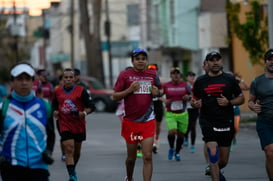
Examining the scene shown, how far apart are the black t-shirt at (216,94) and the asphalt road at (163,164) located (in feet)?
7.19

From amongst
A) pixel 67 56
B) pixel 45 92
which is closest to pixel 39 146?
pixel 45 92

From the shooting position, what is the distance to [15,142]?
732 centimetres

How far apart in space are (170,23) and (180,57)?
3.13 metres

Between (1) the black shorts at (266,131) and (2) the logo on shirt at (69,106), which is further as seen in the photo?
(2) the logo on shirt at (69,106)

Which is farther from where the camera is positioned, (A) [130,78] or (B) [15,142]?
(A) [130,78]

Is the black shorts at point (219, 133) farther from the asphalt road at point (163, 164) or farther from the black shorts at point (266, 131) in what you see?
the asphalt road at point (163, 164)

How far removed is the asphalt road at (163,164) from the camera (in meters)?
13.3

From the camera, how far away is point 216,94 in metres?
10.9

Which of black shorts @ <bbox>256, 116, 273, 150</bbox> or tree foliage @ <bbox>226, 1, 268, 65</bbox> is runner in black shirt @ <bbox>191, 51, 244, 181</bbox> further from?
tree foliage @ <bbox>226, 1, 268, 65</bbox>

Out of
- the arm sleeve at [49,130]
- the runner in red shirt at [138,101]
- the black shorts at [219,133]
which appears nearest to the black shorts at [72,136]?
the runner in red shirt at [138,101]

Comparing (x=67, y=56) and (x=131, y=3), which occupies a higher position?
(x=131, y=3)

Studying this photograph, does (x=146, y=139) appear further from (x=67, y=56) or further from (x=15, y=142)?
(x=67, y=56)

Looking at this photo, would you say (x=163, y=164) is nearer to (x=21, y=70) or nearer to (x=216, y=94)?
(x=216, y=94)

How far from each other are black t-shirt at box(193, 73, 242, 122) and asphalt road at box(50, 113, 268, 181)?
2.19 m
